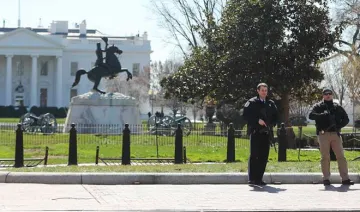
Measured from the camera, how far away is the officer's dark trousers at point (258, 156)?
37.9 ft

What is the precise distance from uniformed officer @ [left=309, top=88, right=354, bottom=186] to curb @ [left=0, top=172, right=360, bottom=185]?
0.57 meters

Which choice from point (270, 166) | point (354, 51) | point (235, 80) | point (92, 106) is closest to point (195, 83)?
point (235, 80)

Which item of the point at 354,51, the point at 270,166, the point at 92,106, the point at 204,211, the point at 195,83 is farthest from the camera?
the point at 354,51

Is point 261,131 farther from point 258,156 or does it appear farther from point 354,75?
point 354,75

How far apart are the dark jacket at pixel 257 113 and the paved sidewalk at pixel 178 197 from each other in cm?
107

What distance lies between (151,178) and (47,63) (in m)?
88.0

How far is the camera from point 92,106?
3484 cm

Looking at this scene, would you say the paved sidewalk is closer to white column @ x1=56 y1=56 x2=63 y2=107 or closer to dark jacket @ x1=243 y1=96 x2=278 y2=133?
dark jacket @ x1=243 y1=96 x2=278 y2=133

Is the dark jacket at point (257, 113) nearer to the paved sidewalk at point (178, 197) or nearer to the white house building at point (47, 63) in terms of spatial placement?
the paved sidewalk at point (178, 197)

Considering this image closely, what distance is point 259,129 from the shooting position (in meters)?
11.5

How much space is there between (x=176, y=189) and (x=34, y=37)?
281ft

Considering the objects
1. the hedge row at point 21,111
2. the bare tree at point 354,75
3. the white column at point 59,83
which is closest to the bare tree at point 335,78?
the bare tree at point 354,75

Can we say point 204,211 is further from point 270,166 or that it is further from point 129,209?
point 270,166

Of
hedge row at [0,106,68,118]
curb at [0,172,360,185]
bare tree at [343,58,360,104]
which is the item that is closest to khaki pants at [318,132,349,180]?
curb at [0,172,360,185]
